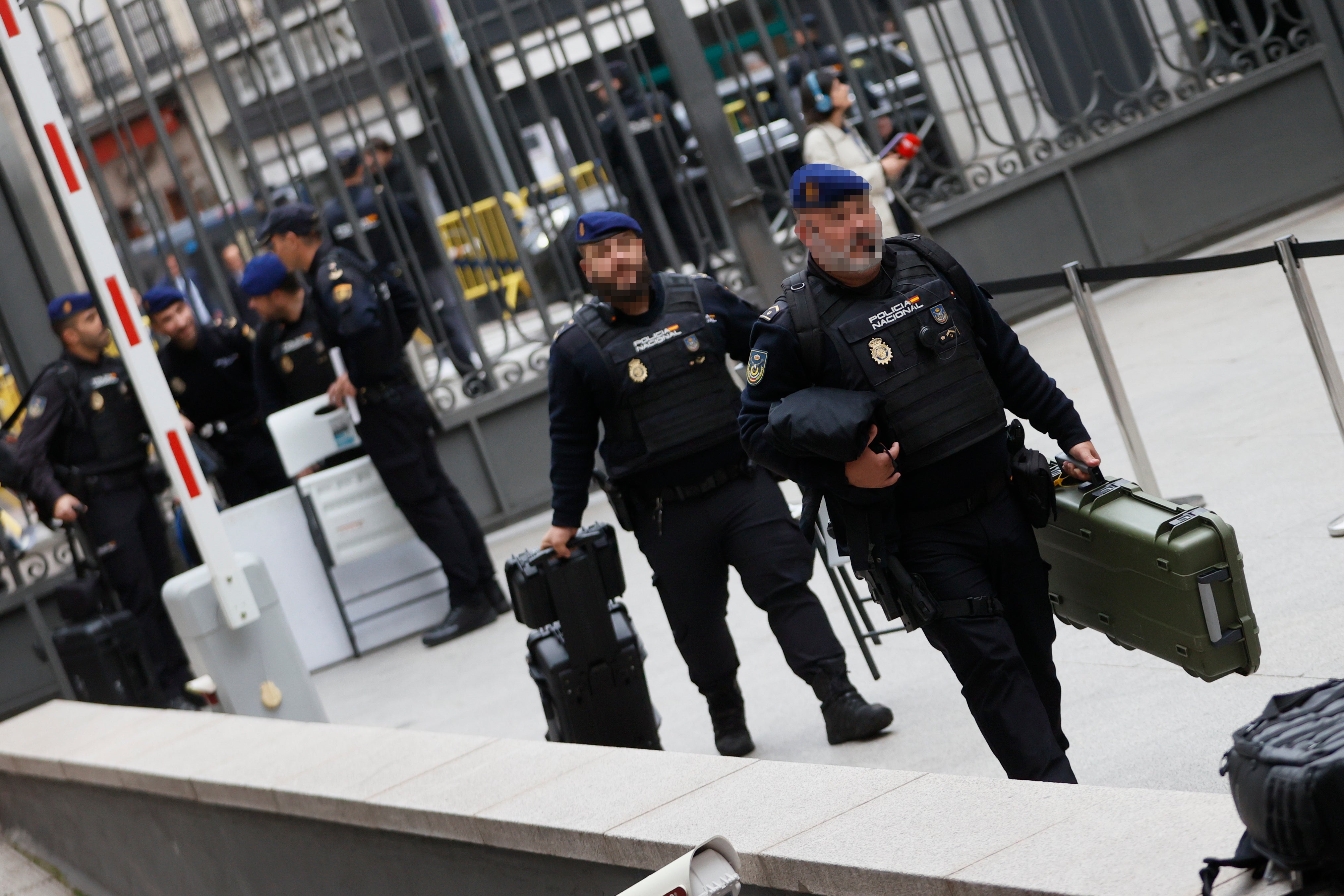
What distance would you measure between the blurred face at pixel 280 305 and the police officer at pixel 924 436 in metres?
4.46

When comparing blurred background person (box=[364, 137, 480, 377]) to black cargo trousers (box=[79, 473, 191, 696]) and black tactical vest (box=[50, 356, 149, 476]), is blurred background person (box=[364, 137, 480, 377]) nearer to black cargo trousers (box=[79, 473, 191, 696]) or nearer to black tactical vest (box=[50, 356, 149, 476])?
black tactical vest (box=[50, 356, 149, 476])

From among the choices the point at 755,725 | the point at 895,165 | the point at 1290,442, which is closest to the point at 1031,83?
the point at 895,165

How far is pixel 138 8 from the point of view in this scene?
61.8ft

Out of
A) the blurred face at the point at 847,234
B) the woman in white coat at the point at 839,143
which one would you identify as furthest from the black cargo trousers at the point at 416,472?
the blurred face at the point at 847,234

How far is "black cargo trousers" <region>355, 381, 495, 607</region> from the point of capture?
743 cm

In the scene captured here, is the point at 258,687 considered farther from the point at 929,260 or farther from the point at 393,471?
the point at 929,260

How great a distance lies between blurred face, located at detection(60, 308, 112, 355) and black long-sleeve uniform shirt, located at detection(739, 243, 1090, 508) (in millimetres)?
5282

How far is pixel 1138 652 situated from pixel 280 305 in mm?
4655

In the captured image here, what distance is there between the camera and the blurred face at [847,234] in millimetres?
3252

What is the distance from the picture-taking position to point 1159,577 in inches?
123

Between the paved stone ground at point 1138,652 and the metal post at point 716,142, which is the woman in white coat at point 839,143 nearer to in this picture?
the metal post at point 716,142

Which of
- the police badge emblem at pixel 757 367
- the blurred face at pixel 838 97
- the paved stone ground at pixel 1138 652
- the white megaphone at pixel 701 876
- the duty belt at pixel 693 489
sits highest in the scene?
the blurred face at pixel 838 97

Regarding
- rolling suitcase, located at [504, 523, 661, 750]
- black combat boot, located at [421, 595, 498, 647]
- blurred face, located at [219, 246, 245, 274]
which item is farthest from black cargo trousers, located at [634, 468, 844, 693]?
blurred face, located at [219, 246, 245, 274]

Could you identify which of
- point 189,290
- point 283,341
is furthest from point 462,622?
point 189,290
